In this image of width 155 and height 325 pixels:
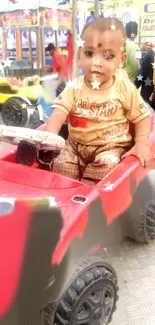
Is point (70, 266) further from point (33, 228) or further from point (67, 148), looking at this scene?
point (67, 148)

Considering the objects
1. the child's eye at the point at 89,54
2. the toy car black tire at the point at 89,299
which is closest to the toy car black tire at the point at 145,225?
the toy car black tire at the point at 89,299

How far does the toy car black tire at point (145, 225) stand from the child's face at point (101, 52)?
246 millimetres

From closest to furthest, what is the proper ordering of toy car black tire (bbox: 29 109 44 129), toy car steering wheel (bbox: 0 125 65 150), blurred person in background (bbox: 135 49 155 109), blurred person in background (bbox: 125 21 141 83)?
toy car steering wheel (bbox: 0 125 65 150)
blurred person in background (bbox: 125 21 141 83)
blurred person in background (bbox: 135 49 155 109)
toy car black tire (bbox: 29 109 44 129)

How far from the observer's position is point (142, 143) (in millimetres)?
719

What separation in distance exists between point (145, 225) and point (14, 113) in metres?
0.84

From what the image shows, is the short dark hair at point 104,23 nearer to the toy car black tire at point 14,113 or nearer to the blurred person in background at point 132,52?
the blurred person in background at point 132,52

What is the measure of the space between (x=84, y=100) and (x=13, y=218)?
35 centimetres

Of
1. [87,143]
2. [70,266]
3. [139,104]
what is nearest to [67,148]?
[87,143]

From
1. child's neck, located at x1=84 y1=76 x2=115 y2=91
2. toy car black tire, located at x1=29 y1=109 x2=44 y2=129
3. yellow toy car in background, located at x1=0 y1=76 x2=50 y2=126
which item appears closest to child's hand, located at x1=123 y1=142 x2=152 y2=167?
child's neck, located at x1=84 y1=76 x2=115 y2=91

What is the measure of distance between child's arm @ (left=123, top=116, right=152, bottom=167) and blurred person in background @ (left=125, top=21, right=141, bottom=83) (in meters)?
0.10

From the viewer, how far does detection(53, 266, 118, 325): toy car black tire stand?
1.64 feet

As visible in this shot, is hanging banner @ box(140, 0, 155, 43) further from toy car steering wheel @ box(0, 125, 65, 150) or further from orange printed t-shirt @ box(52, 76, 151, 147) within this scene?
toy car steering wheel @ box(0, 125, 65, 150)

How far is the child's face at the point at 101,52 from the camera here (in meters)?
0.65

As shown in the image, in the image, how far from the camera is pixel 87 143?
778 millimetres
